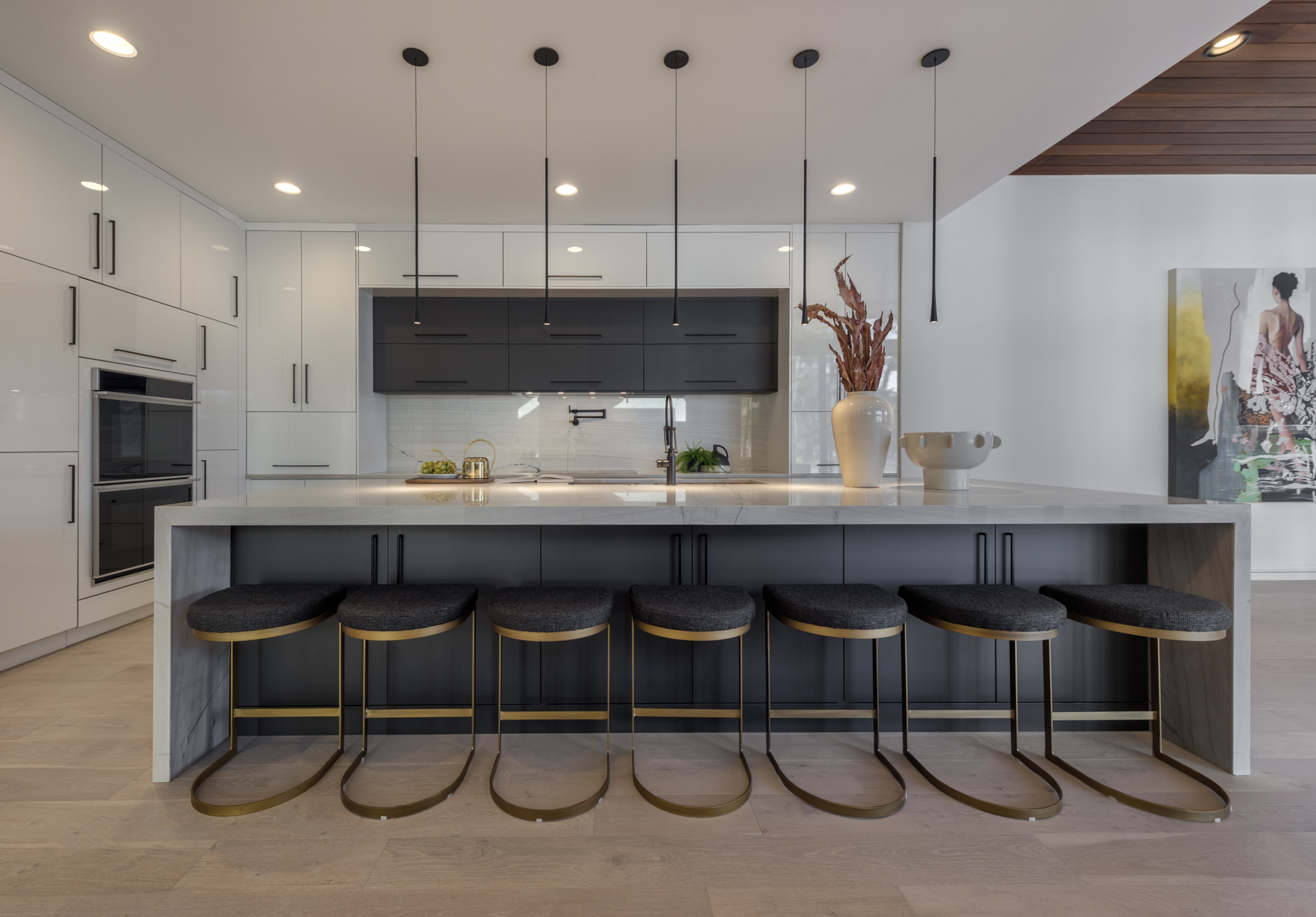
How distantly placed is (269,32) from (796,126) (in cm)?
225

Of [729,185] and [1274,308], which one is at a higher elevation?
[729,185]

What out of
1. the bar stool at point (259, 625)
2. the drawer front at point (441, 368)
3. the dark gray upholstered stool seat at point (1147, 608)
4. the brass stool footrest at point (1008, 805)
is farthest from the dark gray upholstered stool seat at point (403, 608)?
the drawer front at point (441, 368)

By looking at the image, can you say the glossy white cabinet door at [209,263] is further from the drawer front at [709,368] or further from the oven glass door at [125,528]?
the drawer front at [709,368]

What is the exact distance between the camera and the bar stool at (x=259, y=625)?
1.63 meters

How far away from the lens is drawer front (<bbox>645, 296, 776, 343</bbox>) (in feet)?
13.9

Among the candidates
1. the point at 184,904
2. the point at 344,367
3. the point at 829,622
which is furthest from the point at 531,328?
the point at 184,904

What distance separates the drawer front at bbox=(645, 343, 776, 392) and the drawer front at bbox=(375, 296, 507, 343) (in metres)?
1.12

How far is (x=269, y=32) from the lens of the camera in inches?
86.0

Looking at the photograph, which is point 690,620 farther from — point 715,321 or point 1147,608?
point 715,321

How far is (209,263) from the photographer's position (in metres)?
3.71

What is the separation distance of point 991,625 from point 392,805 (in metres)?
1.78

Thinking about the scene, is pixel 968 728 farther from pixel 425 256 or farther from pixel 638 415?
pixel 425 256

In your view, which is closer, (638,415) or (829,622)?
(829,622)

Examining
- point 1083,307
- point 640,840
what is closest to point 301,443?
point 640,840
